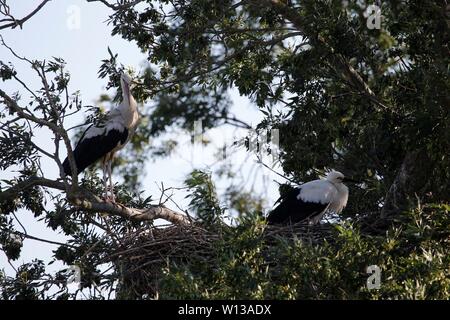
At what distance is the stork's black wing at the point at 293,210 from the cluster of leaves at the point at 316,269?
2.64 m

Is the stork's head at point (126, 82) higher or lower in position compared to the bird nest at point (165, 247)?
higher

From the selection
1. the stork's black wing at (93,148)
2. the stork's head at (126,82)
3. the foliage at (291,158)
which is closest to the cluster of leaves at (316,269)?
the foliage at (291,158)

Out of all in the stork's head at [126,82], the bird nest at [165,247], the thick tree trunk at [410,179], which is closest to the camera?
the bird nest at [165,247]

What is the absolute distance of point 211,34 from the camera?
14.7m

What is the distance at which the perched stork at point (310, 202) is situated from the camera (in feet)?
45.3

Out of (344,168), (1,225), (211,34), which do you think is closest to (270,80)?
(211,34)

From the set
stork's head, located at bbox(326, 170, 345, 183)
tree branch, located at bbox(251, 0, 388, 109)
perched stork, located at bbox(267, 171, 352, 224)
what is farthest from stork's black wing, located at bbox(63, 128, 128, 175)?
stork's head, located at bbox(326, 170, 345, 183)

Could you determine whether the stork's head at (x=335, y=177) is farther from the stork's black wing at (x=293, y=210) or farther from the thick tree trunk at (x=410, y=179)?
the thick tree trunk at (x=410, y=179)

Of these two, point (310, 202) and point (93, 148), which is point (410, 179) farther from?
point (93, 148)

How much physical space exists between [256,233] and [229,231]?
33 cm

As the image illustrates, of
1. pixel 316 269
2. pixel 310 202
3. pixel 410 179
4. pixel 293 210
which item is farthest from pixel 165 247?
pixel 410 179

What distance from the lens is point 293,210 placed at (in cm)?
1384

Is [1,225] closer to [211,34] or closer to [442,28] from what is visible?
A: [211,34]

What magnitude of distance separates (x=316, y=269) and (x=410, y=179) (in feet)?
11.6
